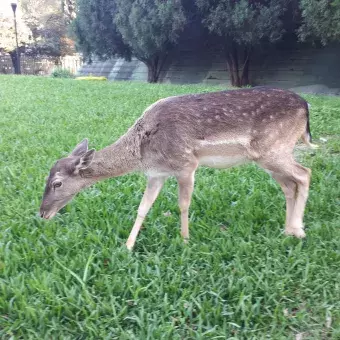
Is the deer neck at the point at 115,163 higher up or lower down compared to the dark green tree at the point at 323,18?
lower down

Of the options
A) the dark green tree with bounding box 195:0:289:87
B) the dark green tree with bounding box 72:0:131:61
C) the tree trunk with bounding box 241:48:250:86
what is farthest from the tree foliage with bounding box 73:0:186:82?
the tree trunk with bounding box 241:48:250:86

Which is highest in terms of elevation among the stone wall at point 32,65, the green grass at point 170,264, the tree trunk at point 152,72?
the green grass at point 170,264

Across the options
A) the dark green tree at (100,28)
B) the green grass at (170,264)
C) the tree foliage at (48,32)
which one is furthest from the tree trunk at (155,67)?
the green grass at (170,264)

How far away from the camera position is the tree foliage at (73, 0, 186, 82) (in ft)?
67.6

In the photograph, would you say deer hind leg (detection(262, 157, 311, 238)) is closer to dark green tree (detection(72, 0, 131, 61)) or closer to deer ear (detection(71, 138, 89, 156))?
deer ear (detection(71, 138, 89, 156))

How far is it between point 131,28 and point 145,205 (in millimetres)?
20065

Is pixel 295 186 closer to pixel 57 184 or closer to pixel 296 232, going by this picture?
pixel 296 232

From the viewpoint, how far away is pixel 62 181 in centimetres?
383

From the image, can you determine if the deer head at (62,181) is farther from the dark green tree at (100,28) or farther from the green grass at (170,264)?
the dark green tree at (100,28)

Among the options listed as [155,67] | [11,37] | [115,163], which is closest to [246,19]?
[155,67]

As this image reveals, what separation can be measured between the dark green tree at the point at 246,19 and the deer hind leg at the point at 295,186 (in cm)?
1501

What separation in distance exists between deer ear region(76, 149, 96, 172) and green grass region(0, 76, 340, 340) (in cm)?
49

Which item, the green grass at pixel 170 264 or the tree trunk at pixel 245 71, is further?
the tree trunk at pixel 245 71

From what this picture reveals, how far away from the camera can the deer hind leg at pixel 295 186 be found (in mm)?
3725
